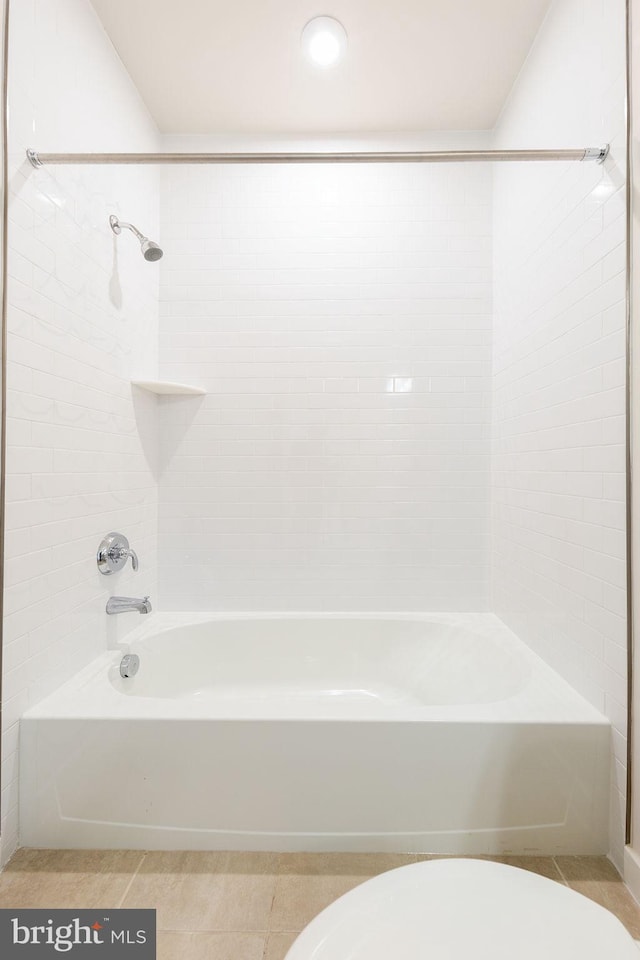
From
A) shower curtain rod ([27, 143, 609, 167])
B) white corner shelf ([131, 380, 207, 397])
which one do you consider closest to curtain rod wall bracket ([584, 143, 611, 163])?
shower curtain rod ([27, 143, 609, 167])

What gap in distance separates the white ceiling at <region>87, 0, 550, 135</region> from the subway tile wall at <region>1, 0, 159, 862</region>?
0.19m

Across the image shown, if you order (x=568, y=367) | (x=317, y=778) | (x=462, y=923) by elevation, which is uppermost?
(x=568, y=367)

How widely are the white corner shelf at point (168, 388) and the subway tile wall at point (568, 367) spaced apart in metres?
1.41

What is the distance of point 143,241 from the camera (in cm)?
199

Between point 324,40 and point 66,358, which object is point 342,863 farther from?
point 324,40

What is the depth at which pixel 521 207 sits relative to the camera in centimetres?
214

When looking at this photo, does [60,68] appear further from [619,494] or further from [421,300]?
[619,494]

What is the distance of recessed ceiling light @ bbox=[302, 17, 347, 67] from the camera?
1895 millimetres

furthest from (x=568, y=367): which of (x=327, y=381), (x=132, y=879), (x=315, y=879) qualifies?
(x=132, y=879)

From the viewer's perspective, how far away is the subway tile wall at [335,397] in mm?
2492

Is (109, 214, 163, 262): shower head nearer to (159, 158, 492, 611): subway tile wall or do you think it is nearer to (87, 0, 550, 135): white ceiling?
(159, 158, 492, 611): subway tile wall

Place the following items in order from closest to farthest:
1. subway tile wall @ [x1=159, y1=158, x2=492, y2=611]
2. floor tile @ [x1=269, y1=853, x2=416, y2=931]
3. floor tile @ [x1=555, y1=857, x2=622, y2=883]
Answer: floor tile @ [x1=269, y1=853, x2=416, y2=931] < floor tile @ [x1=555, y1=857, x2=622, y2=883] < subway tile wall @ [x1=159, y1=158, x2=492, y2=611]

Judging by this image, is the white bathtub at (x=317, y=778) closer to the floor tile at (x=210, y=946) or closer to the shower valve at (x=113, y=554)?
the floor tile at (x=210, y=946)

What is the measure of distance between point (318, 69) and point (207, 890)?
9.24 ft
